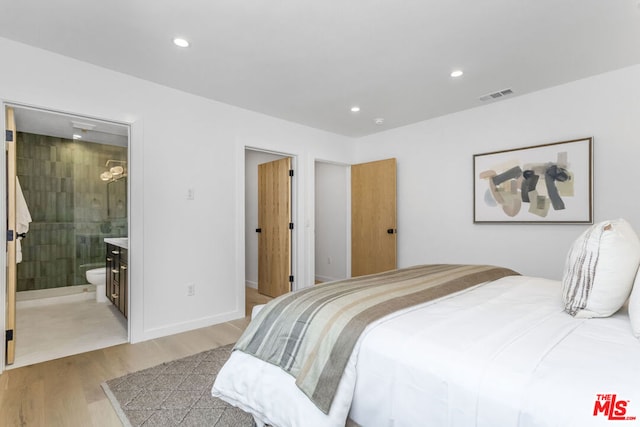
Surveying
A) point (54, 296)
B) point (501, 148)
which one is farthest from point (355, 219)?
point (54, 296)

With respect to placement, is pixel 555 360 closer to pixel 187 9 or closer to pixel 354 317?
pixel 354 317

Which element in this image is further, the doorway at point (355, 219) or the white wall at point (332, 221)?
the white wall at point (332, 221)

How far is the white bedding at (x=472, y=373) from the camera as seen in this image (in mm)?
829

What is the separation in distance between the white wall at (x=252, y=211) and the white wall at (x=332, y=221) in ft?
3.38

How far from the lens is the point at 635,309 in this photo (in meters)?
1.15

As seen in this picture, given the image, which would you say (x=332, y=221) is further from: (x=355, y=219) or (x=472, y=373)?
(x=472, y=373)

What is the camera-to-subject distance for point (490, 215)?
3584mm

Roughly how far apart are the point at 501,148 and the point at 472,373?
10.6 ft

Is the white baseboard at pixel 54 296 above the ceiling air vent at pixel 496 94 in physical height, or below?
below

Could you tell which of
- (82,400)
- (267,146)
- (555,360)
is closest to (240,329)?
(82,400)

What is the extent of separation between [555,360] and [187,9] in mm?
2518

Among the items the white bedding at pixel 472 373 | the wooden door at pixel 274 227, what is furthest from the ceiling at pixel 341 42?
the white bedding at pixel 472 373

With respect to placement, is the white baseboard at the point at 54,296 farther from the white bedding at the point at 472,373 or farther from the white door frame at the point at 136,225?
the white bedding at the point at 472,373

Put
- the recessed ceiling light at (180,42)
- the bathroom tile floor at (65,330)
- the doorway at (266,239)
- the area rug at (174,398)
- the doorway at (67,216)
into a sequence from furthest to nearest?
the doorway at (266,239), the doorway at (67,216), the bathroom tile floor at (65,330), the recessed ceiling light at (180,42), the area rug at (174,398)
